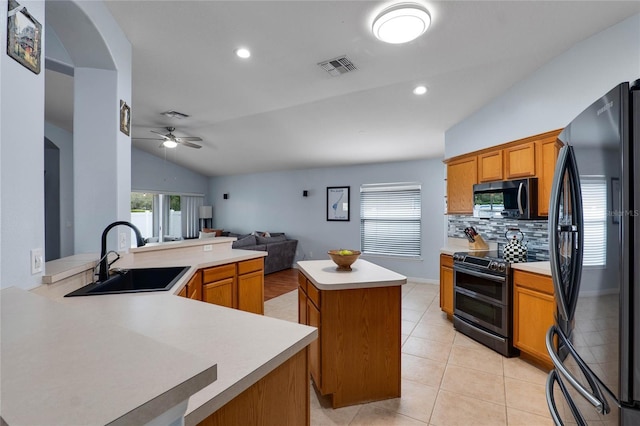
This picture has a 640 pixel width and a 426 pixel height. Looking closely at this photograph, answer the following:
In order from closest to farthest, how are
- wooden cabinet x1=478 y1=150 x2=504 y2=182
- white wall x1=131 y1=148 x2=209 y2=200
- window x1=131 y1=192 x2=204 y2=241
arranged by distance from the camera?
wooden cabinet x1=478 y1=150 x2=504 y2=182 < white wall x1=131 y1=148 x2=209 y2=200 < window x1=131 y1=192 x2=204 y2=241

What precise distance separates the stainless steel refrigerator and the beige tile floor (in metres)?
0.72

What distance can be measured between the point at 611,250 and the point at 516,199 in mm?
2128

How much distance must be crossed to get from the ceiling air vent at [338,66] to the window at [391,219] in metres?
3.22

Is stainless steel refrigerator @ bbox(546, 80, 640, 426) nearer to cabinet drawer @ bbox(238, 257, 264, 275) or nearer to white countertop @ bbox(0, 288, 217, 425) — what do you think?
white countertop @ bbox(0, 288, 217, 425)

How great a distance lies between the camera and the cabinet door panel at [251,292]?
293cm

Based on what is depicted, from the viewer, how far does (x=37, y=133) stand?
1271 mm

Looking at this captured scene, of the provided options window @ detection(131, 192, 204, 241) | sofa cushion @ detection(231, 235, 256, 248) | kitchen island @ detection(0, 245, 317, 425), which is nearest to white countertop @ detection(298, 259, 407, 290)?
kitchen island @ detection(0, 245, 317, 425)

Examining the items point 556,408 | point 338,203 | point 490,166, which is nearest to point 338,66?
point 490,166

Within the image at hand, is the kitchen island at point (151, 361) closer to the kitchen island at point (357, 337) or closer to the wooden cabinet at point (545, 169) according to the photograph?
the kitchen island at point (357, 337)

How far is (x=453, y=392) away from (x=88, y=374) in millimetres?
2383

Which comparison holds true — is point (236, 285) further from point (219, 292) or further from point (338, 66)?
point (338, 66)

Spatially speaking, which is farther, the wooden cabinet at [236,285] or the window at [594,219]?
the wooden cabinet at [236,285]

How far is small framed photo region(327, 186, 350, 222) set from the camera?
6.38 m

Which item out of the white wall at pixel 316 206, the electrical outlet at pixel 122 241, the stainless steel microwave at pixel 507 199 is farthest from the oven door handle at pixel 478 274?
the electrical outlet at pixel 122 241
